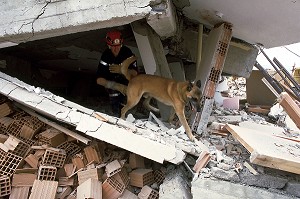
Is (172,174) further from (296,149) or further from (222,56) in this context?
(222,56)

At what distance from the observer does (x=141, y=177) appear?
12.9 ft

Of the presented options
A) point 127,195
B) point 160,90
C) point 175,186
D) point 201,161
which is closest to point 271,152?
point 201,161

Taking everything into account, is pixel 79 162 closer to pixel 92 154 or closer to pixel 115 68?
pixel 92 154

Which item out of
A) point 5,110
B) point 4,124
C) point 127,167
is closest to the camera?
point 127,167

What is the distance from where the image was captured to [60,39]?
6320 millimetres

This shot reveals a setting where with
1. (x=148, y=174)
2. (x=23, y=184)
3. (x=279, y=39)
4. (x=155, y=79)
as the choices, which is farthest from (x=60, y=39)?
(x=279, y=39)

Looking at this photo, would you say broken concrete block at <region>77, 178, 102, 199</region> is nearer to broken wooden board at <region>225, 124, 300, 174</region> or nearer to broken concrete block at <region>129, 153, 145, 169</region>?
broken concrete block at <region>129, 153, 145, 169</region>

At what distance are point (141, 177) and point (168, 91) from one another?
181 centimetres

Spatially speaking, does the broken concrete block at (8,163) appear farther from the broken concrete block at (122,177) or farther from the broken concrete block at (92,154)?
the broken concrete block at (122,177)

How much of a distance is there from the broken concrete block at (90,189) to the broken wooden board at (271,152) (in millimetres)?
2003

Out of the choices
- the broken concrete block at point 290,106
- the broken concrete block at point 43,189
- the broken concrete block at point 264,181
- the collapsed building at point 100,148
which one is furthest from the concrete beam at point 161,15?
the broken concrete block at point 43,189

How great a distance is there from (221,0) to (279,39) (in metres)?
2.47

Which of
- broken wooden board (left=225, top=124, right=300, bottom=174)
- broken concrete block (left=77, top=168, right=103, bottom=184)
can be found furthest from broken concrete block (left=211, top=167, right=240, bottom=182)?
broken concrete block (left=77, top=168, right=103, bottom=184)

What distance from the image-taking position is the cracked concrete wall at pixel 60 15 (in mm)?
4011
